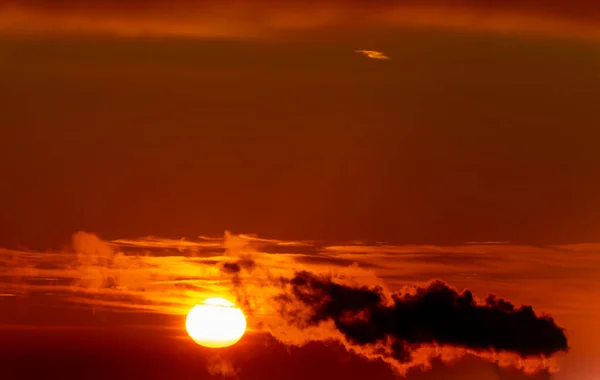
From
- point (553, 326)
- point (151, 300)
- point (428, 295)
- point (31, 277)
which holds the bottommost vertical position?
point (553, 326)

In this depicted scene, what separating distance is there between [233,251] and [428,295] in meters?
2.00

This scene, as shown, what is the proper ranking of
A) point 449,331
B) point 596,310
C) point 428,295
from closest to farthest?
point 596,310 < point 428,295 < point 449,331

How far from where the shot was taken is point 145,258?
6570 millimetres

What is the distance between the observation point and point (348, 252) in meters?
6.57

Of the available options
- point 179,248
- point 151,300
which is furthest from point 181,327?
point 179,248

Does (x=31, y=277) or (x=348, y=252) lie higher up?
(x=31, y=277)

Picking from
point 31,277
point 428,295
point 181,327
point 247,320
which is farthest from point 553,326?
point 31,277

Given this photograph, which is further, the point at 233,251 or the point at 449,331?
the point at 449,331

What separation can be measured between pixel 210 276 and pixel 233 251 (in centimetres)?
36

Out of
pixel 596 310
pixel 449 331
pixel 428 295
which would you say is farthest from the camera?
pixel 449 331

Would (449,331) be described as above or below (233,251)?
below

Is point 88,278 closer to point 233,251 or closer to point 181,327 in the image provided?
point 181,327

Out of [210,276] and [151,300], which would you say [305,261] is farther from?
[151,300]

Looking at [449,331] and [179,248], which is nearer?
[179,248]
